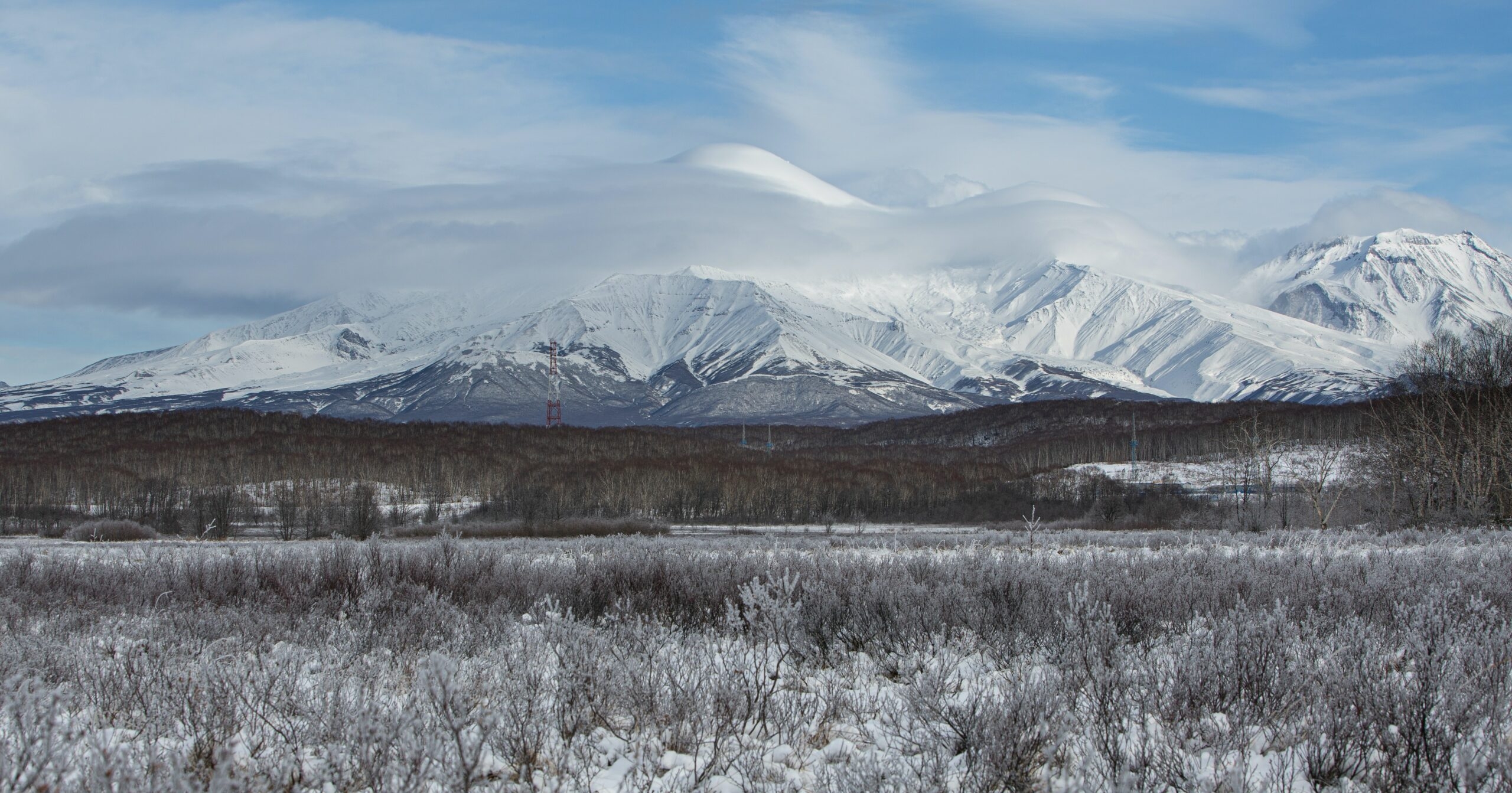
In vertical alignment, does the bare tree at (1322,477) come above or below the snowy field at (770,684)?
below

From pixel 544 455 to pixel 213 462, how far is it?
44.3m

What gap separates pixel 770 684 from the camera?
8.11 m

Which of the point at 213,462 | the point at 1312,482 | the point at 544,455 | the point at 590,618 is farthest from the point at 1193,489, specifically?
the point at 213,462

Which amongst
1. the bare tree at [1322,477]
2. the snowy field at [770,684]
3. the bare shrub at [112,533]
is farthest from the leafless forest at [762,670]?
the bare shrub at [112,533]

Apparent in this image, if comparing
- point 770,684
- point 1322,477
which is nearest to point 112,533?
point 770,684

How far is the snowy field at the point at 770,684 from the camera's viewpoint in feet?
18.3

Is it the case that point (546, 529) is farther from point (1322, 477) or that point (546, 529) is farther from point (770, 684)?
point (770, 684)

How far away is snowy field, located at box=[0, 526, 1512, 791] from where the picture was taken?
5590 mm

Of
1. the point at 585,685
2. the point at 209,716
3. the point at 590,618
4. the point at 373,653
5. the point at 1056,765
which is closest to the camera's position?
the point at 1056,765

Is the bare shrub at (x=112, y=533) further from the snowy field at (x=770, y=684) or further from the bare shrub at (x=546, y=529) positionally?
the snowy field at (x=770, y=684)

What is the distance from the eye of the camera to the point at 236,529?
232ft

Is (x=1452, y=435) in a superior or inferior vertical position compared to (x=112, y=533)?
superior

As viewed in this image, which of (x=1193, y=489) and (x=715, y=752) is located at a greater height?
(x=715, y=752)

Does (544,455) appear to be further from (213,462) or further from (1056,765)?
(1056,765)
